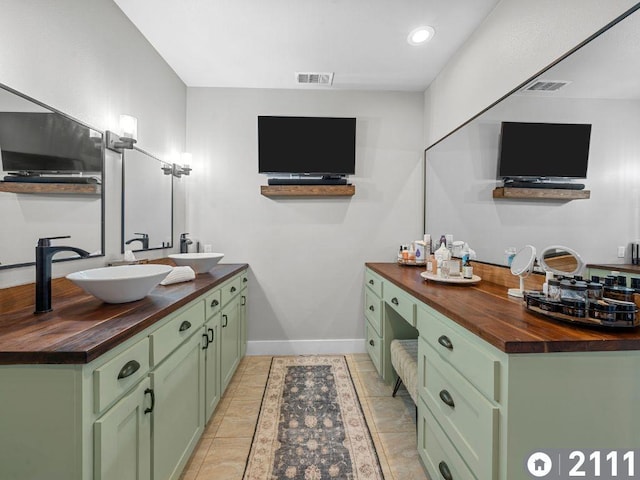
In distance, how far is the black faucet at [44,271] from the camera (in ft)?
3.60

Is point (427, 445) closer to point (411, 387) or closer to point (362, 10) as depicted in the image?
point (411, 387)

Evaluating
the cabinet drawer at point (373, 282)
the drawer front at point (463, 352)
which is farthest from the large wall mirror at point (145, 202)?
the drawer front at point (463, 352)

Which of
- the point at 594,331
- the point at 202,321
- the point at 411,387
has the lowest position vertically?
the point at 411,387

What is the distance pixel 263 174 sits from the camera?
2881 mm

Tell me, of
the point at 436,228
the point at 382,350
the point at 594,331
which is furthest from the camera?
the point at 436,228

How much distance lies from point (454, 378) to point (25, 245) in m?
1.89

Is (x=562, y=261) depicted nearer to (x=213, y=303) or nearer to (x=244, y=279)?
(x=213, y=303)

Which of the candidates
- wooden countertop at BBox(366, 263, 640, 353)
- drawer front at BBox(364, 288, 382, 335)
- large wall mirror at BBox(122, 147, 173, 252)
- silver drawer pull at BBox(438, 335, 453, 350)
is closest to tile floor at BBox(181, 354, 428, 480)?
drawer front at BBox(364, 288, 382, 335)

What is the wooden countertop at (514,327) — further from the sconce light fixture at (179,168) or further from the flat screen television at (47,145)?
the sconce light fixture at (179,168)

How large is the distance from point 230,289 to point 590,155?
223 centimetres

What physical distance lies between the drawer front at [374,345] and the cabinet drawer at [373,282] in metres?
0.35

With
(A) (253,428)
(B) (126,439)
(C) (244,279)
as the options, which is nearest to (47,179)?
(B) (126,439)

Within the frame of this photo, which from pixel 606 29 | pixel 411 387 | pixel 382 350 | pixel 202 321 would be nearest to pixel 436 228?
pixel 382 350

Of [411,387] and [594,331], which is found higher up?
[594,331]
